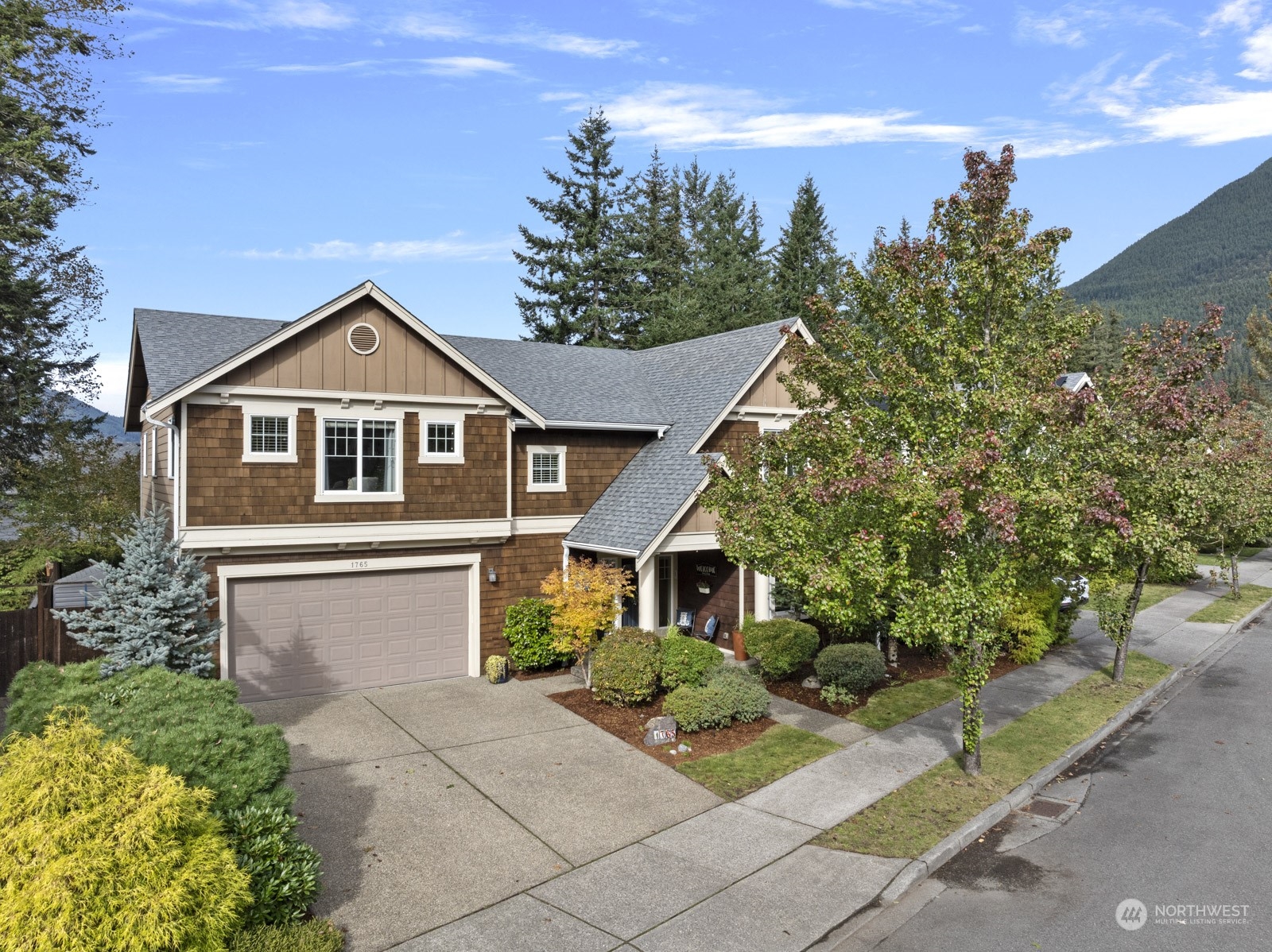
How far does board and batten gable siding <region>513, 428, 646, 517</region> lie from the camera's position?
18625mm

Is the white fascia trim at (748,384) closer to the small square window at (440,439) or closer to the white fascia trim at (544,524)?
the white fascia trim at (544,524)

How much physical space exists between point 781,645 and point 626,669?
3.56 metres

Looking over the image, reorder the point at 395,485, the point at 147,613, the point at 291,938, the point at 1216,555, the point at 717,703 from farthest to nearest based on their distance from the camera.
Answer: the point at 1216,555
the point at 395,485
the point at 717,703
the point at 147,613
the point at 291,938

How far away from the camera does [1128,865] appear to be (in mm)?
9344

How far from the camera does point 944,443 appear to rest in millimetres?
11164

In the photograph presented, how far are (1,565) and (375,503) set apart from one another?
12.5 metres

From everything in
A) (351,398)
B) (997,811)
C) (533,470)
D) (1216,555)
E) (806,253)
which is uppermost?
(806,253)

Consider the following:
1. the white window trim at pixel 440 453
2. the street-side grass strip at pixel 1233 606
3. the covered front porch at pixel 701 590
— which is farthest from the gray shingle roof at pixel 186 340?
the street-side grass strip at pixel 1233 606

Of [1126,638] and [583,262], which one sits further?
[583,262]

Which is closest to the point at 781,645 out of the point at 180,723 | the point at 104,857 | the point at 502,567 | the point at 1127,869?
the point at 502,567

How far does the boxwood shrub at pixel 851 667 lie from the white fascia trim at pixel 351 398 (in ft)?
28.3

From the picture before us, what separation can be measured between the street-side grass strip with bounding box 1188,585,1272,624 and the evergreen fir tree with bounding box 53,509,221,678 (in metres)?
27.0

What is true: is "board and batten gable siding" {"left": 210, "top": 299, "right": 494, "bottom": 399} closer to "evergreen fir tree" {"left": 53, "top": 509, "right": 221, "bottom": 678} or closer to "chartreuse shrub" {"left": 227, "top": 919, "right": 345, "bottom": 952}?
"evergreen fir tree" {"left": 53, "top": 509, "right": 221, "bottom": 678}

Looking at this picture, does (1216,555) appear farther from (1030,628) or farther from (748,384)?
(748,384)
